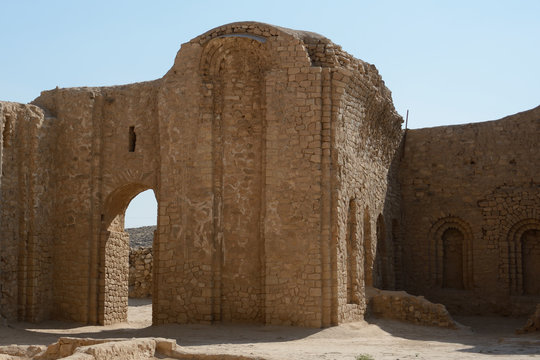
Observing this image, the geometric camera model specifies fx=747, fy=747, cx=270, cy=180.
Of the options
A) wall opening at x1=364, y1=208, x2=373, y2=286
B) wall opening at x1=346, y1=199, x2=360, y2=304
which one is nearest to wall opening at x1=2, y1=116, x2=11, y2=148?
wall opening at x1=346, y1=199, x2=360, y2=304

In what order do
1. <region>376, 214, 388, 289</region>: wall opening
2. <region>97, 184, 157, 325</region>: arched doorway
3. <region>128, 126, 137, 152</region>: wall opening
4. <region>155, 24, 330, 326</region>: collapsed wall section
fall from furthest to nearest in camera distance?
1. <region>376, 214, 388, 289</region>: wall opening
2. <region>128, 126, 137, 152</region>: wall opening
3. <region>97, 184, 157, 325</region>: arched doorway
4. <region>155, 24, 330, 326</region>: collapsed wall section

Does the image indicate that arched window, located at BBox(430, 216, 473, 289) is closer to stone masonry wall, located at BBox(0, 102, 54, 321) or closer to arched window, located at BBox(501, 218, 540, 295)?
arched window, located at BBox(501, 218, 540, 295)

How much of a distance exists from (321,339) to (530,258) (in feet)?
28.8

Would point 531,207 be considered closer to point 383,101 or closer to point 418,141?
point 418,141

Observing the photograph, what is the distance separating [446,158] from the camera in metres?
21.0

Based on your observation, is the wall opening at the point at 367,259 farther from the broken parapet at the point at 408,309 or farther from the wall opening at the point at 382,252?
the wall opening at the point at 382,252

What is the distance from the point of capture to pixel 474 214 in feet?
66.6

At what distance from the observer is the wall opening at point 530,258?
19.7 m

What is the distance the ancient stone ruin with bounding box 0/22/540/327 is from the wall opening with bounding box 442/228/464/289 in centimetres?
340

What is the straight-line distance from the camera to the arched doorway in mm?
16516

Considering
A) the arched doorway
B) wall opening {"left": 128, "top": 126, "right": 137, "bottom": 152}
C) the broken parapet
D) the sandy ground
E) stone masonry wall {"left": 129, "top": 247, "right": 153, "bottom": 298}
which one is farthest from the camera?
stone masonry wall {"left": 129, "top": 247, "right": 153, "bottom": 298}

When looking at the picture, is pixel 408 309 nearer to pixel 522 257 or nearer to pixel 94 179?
pixel 522 257

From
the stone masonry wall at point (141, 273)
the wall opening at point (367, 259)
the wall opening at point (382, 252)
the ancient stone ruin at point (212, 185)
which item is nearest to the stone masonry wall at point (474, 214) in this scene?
the wall opening at point (382, 252)

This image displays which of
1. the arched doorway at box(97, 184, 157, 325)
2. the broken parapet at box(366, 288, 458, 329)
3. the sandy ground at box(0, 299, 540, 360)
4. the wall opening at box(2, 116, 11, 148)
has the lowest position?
the sandy ground at box(0, 299, 540, 360)
